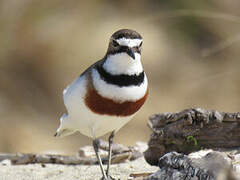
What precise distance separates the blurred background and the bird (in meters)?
4.32

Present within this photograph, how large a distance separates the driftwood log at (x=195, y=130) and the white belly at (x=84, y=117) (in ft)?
1.07

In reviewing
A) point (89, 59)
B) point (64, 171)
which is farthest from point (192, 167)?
point (89, 59)

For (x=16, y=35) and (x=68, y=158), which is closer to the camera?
(x=68, y=158)

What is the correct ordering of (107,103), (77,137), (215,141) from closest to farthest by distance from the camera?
(107,103), (215,141), (77,137)

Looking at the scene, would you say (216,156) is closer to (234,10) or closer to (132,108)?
(132,108)

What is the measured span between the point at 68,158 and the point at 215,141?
140cm

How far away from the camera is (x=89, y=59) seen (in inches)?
360

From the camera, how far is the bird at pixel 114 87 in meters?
3.89

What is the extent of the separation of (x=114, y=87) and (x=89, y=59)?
5.32 meters

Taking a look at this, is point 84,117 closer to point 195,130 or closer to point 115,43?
point 115,43

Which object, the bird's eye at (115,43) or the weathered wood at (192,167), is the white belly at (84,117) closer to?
the bird's eye at (115,43)

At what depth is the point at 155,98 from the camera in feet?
30.7

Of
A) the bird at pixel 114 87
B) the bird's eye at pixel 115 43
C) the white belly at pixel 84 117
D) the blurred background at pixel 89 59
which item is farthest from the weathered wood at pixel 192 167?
the blurred background at pixel 89 59

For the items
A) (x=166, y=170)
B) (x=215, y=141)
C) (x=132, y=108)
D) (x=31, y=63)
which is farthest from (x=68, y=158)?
(x=31, y=63)
